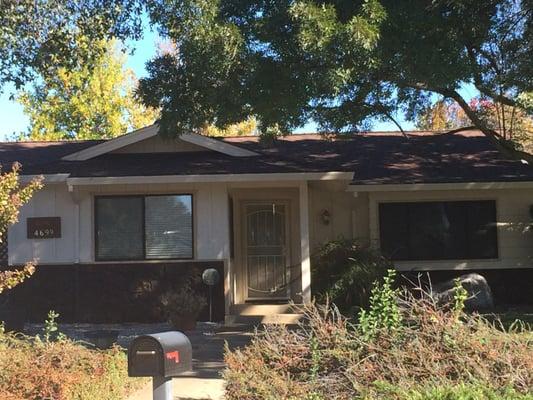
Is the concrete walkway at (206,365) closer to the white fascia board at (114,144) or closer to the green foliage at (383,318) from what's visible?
the green foliage at (383,318)

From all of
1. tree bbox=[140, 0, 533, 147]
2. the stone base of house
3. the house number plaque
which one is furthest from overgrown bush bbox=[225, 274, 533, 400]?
the house number plaque

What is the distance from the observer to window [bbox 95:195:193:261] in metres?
12.7

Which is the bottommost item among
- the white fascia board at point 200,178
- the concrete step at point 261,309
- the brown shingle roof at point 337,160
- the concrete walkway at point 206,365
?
the concrete walkway at point 206,365

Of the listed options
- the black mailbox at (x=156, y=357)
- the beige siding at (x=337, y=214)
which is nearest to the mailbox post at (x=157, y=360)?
the black mailbox at (x=156, y=357)

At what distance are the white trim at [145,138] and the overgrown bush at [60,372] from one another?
22.8 ft

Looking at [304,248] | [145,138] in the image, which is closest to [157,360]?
[304,248]

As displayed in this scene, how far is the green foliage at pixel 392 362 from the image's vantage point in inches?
213

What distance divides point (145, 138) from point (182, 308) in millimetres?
3924

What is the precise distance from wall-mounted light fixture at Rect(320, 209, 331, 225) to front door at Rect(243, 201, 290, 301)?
0.78 metres

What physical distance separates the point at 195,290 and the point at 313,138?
629 cm

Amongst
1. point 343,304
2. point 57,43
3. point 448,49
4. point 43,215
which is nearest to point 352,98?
point 448,49

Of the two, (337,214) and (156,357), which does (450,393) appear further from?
(337,214)

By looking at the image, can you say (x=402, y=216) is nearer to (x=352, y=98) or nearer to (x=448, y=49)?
(x=352, y=98)

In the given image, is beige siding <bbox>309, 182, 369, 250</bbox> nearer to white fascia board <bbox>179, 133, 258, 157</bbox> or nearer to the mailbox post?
white fascia board <bbox>179, 133, 258, 157</bbox>
